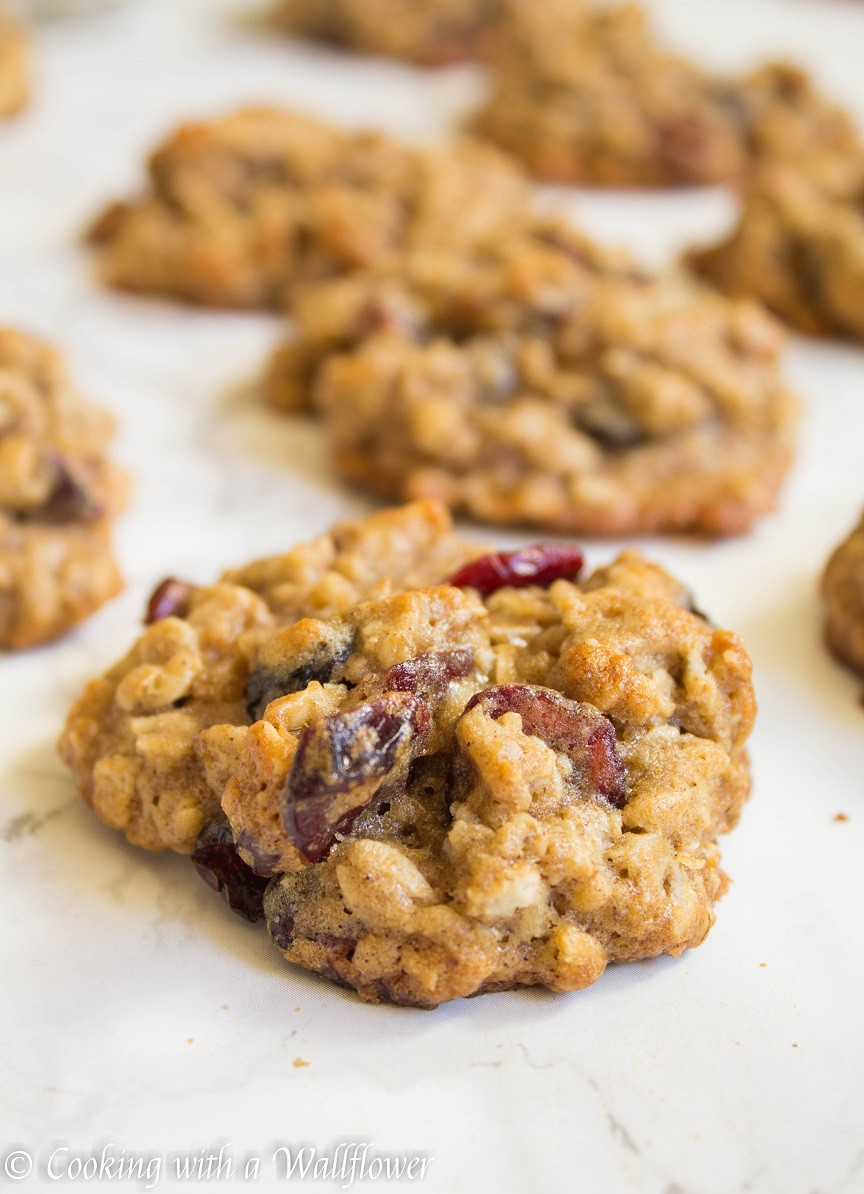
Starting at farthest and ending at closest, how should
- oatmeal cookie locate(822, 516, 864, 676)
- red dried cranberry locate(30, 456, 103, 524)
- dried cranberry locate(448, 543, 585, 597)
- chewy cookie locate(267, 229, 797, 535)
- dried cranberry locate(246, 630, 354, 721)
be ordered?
chewy cookie locate(267, 229, 797, 535) < red dried cranberry locate(30, 456, 103, 524) < oatmeal cookie locate(822, 516, 864, 676) < dried cranberry locate(448, 543, 585, 597) < dried cranberry locate(246, 630, 354, 721)

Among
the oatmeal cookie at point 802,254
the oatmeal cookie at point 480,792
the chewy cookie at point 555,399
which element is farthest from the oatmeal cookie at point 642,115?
the oatmeal cookie at point 480,792

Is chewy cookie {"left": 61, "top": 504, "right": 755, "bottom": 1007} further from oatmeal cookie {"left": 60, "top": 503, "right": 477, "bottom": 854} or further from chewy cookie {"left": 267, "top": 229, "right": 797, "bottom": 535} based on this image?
chewy cookie {"left": 267, "top": 229, "right": 797, "bottom": 535}

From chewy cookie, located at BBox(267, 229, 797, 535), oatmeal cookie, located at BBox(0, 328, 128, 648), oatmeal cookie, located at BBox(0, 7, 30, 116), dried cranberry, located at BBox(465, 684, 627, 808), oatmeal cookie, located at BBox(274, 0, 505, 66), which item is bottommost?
oatmeal cookie, located at BBox(0, 7, 30, 116)

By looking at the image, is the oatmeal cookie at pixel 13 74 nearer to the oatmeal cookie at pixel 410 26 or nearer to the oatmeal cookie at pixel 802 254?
the oatmeal cookie at pixel 410 26

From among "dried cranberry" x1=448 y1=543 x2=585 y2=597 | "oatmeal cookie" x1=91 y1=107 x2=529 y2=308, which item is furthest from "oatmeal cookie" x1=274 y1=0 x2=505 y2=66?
"dried cranberry" x1=448 y1=543 x2=585 y2=597

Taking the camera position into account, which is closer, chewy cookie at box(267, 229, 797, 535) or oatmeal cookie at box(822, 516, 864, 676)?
Result: oatmeal cookie at box(822, 516, 864, 676)

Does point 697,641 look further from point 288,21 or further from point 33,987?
point 288,21

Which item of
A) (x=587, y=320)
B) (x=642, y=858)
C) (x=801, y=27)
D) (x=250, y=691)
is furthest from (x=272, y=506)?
(x=801, y=27)

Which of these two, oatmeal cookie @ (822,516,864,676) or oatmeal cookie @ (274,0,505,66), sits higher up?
oatmeal cookie @ (822,516,864,676)
